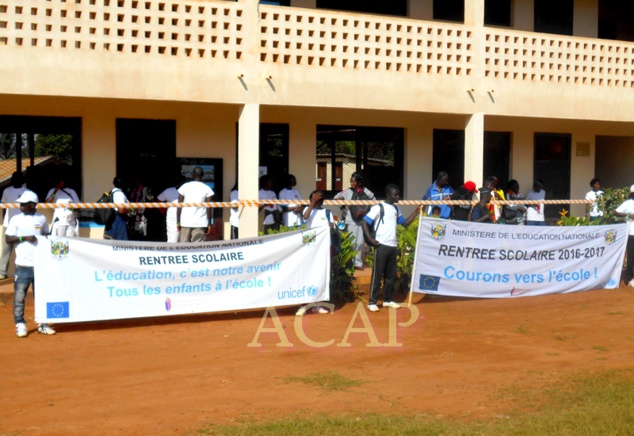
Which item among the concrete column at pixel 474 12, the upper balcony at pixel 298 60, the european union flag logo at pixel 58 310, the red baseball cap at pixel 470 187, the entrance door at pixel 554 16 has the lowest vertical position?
the european union flag logo at pixel 58 310

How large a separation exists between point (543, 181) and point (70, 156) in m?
10.3

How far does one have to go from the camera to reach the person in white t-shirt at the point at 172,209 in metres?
13.9

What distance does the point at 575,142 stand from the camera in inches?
784

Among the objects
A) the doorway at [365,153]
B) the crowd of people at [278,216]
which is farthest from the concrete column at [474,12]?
the doorway at [365,153]

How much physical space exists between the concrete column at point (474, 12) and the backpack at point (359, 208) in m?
4.31

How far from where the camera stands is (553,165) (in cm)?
1977

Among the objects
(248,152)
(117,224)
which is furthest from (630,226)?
(117,224)

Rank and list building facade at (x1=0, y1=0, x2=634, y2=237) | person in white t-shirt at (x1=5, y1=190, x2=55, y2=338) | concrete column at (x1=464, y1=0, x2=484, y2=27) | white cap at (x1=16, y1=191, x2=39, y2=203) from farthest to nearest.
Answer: concrete column at (x1=464, y1=0, x2=484, y2=27) → building facade at (x1=0, y1=0, x2=634, y2=237) → white cap at (x1=16, y1=191, x2=39, y2=203) → person in white t-shirt at (x1=5, y1=190, x2=55, y2=338)

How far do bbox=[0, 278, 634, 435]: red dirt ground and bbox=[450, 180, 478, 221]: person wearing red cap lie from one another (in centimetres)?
181

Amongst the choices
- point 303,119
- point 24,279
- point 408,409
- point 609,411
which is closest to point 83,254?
point 24,279

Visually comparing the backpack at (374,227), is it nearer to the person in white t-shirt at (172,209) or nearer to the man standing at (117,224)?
the person in white t-shirt at (172,209)

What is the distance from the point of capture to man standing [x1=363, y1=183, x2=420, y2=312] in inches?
468

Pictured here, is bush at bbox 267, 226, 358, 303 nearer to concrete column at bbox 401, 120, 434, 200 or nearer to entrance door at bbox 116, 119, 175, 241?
entrance door at bbox 116, 119, 175, 241

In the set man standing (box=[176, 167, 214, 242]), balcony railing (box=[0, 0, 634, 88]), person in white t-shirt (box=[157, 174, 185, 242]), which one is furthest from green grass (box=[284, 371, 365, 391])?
balcony railing (box=[0, 0, 634, 88])
